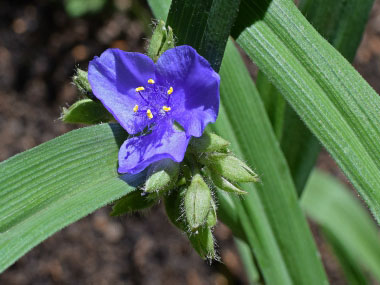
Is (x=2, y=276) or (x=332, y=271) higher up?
(x=332, y=271)

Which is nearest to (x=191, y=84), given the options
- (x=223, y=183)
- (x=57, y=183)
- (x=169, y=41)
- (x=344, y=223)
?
(x=169, y=41)

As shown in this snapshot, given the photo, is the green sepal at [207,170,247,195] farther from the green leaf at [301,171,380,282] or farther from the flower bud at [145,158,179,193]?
the green leaf at [301,171,380,282]

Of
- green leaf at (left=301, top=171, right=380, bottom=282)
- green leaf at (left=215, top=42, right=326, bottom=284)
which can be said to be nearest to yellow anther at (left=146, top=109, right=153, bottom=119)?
green leaf at (left=215, top=42, right=326, bottom=284)

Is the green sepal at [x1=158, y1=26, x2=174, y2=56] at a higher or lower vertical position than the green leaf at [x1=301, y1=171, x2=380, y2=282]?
higher

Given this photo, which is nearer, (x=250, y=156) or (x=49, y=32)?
(x=250, y=156)

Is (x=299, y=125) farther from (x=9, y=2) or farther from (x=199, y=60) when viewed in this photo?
(x=9, y=2)

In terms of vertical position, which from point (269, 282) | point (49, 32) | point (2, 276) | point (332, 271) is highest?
point (269, 282)

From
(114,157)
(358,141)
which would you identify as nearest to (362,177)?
(358,141)
